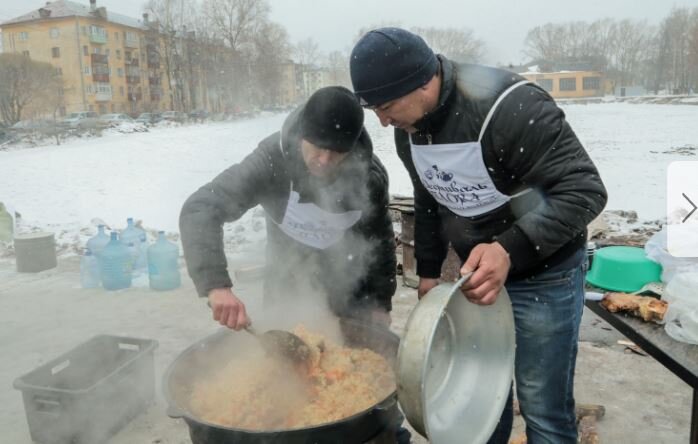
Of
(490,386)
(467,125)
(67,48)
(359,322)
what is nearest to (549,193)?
(467,125)

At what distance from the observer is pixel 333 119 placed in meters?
2.09

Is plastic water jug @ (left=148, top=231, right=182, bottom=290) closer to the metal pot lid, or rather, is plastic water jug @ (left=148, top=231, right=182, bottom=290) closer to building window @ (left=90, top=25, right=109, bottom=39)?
the metal pot lid

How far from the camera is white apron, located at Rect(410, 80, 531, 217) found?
173cm

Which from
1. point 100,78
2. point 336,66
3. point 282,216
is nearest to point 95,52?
point 100,78

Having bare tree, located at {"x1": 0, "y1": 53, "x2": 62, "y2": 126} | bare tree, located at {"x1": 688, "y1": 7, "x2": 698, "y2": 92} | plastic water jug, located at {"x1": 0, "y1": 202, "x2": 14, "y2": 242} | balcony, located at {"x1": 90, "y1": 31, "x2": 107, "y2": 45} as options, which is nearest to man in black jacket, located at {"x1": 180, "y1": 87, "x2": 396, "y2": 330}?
plastic water jug, located at {"x1": 0, "y1": 202, "x2": 14, "y2": 242}

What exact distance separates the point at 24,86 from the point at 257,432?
1909 cm

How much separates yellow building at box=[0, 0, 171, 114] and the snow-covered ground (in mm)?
3209

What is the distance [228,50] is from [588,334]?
9918mm

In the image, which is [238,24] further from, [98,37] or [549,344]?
[98,37]

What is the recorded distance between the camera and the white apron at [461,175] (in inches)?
68.0

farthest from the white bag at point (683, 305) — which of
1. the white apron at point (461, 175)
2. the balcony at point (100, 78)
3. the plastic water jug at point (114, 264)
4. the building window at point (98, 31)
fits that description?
the balcony at point (100, 78)

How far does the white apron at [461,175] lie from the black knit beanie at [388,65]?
25cm

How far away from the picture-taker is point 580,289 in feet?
6.19

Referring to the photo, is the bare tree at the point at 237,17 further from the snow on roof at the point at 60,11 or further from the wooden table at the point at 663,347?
the wooden table at the point at 663,347
